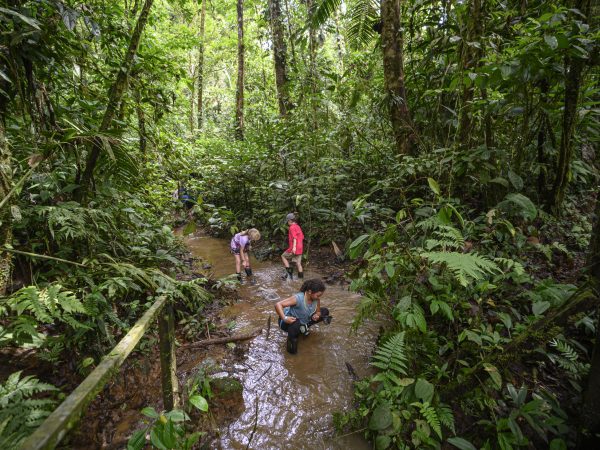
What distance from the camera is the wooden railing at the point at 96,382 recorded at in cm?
108

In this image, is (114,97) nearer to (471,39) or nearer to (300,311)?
(300,311)

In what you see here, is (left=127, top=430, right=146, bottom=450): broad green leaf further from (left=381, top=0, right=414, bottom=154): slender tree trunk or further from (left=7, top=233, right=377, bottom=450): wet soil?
(left=381, top=0, right=414, bottom=154): slender tree trunk

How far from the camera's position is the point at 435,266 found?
3.43 meters

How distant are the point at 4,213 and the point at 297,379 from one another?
3164mm

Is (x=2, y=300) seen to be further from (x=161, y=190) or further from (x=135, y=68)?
(x=161, y=190)

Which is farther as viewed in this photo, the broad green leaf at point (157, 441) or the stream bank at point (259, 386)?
the stream bank at point (259, 386)

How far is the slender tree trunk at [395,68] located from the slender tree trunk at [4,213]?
4.95 meters

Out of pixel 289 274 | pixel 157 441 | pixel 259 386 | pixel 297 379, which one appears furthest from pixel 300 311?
pixel 157 441

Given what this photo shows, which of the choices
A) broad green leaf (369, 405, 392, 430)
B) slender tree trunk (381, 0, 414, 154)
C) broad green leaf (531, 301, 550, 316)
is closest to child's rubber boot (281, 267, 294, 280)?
slender tree trunk (381, 0, 414, 154)

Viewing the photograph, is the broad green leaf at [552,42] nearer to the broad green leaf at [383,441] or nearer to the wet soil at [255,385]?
the wet soil at [255,385]

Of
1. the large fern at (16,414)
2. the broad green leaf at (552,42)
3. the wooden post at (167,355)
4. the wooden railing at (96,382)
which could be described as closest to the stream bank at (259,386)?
the wooden post at (167,355)

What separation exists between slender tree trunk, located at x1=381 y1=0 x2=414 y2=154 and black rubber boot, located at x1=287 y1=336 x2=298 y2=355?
12.3 feet

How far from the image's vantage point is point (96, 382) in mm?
1385

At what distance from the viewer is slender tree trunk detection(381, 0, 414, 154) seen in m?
5.18
